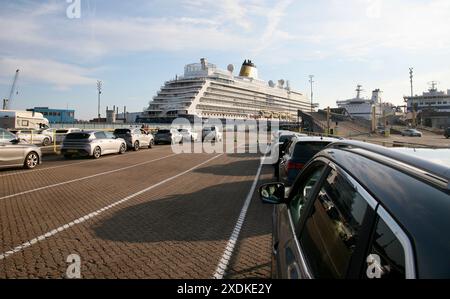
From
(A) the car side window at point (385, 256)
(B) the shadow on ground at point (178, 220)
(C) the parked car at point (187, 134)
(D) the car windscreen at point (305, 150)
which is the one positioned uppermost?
(C) the parked car at point (187, 134)

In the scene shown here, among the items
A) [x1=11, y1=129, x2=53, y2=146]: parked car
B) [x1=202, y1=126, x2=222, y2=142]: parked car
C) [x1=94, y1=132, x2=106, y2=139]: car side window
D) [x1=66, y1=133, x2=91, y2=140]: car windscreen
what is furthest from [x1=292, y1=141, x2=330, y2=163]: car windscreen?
[x1=202, y1=126, x2=222, y2=142]: parked car

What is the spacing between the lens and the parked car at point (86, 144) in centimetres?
1738

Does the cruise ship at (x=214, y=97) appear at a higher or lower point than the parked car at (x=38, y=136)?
higher

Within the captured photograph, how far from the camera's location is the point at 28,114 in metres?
38.5

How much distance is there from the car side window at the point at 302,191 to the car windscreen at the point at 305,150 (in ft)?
14.2

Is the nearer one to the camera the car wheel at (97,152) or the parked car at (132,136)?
the car wheel at (97,152)

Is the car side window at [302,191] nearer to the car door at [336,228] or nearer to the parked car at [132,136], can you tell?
the car door at [336,228]

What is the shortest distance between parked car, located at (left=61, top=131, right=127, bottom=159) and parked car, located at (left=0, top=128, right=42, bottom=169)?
3.48 meters

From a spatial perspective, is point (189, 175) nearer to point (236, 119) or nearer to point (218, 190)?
point (218, 190)

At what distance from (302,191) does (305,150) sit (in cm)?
473

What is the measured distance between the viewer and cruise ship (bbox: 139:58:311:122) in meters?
70.9

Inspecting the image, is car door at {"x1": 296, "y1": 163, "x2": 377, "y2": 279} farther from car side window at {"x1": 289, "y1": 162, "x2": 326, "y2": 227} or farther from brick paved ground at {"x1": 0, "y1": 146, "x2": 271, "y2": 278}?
brick paved ground at {"x1": 0, "y1": 146, "x2": 271, "y2": 278}

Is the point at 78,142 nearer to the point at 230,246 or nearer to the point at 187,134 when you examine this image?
the point at 230,246

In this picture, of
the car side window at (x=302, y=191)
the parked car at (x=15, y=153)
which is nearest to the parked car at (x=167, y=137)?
the parked car at (x=15, y=153)
